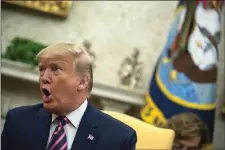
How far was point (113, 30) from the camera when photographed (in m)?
4.54

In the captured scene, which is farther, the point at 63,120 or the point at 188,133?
the point at 188,133

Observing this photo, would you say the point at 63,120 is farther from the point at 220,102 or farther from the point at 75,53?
the point at 220,102

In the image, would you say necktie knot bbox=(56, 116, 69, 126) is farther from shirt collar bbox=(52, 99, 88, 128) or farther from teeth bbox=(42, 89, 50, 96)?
teeth bbox=(42, 89, 50, 96)

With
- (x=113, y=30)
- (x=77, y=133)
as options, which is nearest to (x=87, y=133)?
(x=77, y=133)

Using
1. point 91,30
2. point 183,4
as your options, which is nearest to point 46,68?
point 183,4

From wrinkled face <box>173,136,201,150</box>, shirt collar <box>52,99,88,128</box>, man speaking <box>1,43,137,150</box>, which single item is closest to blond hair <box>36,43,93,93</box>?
man speaking <box>1,43,137,150</box>

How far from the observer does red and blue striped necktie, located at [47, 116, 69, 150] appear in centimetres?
134

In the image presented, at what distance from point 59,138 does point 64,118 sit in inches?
2.8

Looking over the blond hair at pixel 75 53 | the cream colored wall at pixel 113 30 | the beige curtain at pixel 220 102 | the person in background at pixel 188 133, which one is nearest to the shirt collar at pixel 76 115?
the blond hair at pixel 75 53

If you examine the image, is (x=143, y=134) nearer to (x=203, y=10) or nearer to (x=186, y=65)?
(x=186, y=65)

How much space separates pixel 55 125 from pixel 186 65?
233 cm

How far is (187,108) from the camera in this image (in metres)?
3.45

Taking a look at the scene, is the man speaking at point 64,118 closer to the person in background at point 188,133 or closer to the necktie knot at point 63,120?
the necktie knot at point 63,120

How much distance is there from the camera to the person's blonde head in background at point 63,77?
1.29 m
